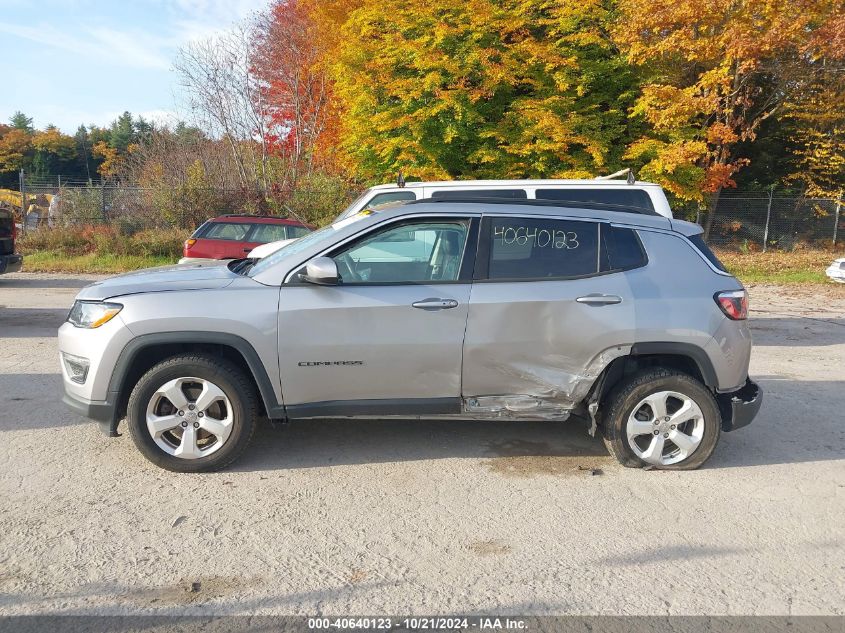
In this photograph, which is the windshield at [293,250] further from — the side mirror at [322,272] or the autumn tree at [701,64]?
the autumn tree at [701,64]

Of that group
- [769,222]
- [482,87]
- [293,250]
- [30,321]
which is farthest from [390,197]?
[769,222]

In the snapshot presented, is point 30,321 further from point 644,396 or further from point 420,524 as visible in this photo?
point 644,396

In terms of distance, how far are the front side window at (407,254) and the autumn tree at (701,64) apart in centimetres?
1611

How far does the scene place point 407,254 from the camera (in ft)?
14.3

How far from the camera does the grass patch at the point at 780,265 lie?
55.8 ft

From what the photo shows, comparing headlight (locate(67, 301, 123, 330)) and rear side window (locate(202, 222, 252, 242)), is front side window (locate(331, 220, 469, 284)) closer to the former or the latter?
headlight (locate(67, 301, 123, 330))

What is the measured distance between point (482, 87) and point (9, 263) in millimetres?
12947

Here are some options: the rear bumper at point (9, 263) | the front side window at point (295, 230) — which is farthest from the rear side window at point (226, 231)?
the rear bumper at point (9, 263)

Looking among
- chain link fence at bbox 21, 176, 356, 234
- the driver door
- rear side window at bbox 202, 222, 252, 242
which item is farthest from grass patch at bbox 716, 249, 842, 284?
the driver door

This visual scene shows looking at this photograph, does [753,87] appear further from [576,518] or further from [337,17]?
[576,518]

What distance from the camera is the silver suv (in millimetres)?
4121

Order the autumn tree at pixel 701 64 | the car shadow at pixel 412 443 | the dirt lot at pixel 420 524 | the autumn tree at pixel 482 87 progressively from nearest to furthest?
the dirt lot at pixel 420 524
the car shadow at pixel 412 443
the autumn tree at pixel 701 64
the autumn tree at pixel 482 87

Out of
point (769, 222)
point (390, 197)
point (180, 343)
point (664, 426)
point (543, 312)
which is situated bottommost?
point (664, 426)

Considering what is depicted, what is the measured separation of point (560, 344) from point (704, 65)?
19278mm
